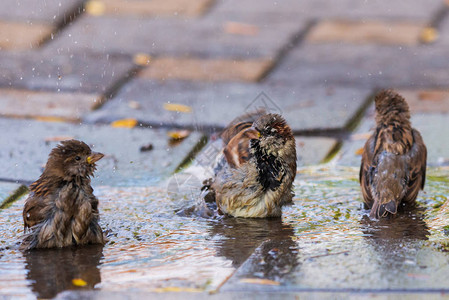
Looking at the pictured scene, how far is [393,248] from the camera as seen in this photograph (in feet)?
16.4

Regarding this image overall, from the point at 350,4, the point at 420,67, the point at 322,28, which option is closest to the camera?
Result: the point at 420,67

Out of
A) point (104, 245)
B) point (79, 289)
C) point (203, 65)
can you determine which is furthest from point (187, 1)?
point (79, 289)

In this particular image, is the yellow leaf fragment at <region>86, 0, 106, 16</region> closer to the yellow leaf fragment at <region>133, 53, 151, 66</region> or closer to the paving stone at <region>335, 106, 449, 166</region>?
the yellow leaf fragment at <region>133, 53, 151, 66</region>

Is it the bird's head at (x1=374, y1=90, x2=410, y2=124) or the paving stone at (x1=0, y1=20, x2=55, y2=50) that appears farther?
the paving stone at (x1=0, y1=20, x2=55, y2=50)

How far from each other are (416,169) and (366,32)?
472 centimetres

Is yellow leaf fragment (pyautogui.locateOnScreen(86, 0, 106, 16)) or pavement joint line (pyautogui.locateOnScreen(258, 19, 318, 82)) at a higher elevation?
yellow leaf fragment (pyautogui.locateOnScreen(86, 0, 106, 16))

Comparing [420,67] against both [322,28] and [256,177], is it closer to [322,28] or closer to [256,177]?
[322,28]

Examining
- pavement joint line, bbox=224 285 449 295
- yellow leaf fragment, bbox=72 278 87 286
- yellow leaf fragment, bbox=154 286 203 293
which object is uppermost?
yellow leaf fragment, bbox=72 278 87 286

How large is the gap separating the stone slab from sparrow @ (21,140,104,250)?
218 inches

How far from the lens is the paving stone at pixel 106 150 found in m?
6.86

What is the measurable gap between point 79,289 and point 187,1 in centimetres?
779

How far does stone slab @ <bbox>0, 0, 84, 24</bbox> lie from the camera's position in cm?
1064

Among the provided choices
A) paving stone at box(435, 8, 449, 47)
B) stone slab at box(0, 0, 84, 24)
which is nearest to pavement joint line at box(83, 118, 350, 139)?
paving stone at box(435, 8, 449, 47)

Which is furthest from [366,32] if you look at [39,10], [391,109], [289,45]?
[391,109]
